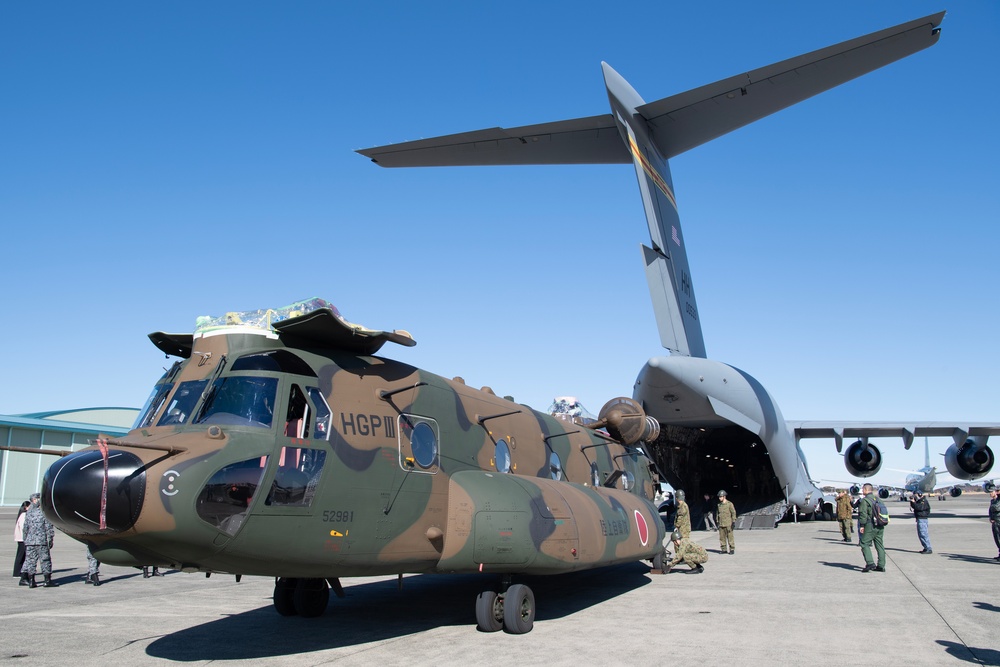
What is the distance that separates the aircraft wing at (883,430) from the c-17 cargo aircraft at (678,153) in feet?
11.8

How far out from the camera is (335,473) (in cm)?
704

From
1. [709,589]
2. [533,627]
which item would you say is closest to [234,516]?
[533,627]

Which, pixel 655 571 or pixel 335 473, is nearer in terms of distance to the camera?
pixel 335 473

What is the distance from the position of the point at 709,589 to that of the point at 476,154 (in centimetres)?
1089

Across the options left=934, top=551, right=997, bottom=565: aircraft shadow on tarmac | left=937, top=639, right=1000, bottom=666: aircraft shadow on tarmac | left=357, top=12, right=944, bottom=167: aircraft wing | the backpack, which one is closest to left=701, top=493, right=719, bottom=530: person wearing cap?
left=934, top=551, right=997, bottom=565: aircraft shadow on tarmac

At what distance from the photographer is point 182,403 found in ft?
22.9

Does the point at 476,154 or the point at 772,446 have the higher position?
the point at 476,154

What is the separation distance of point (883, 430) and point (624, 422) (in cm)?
2133

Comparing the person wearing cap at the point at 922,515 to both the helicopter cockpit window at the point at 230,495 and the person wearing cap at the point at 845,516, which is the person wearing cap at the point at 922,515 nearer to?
the person wearing cap at the point at 845,516

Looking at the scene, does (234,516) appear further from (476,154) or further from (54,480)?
(476,154)

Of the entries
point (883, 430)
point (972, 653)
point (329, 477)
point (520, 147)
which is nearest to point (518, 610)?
point (329, 477)

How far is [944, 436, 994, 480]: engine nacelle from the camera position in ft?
98.3

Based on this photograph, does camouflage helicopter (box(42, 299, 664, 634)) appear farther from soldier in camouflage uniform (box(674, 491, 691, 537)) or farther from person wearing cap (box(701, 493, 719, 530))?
person wearing cap (box(701, 493, 719, 530))

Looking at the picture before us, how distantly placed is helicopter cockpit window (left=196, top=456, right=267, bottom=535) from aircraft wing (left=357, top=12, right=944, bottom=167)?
Result: 11.4 m
